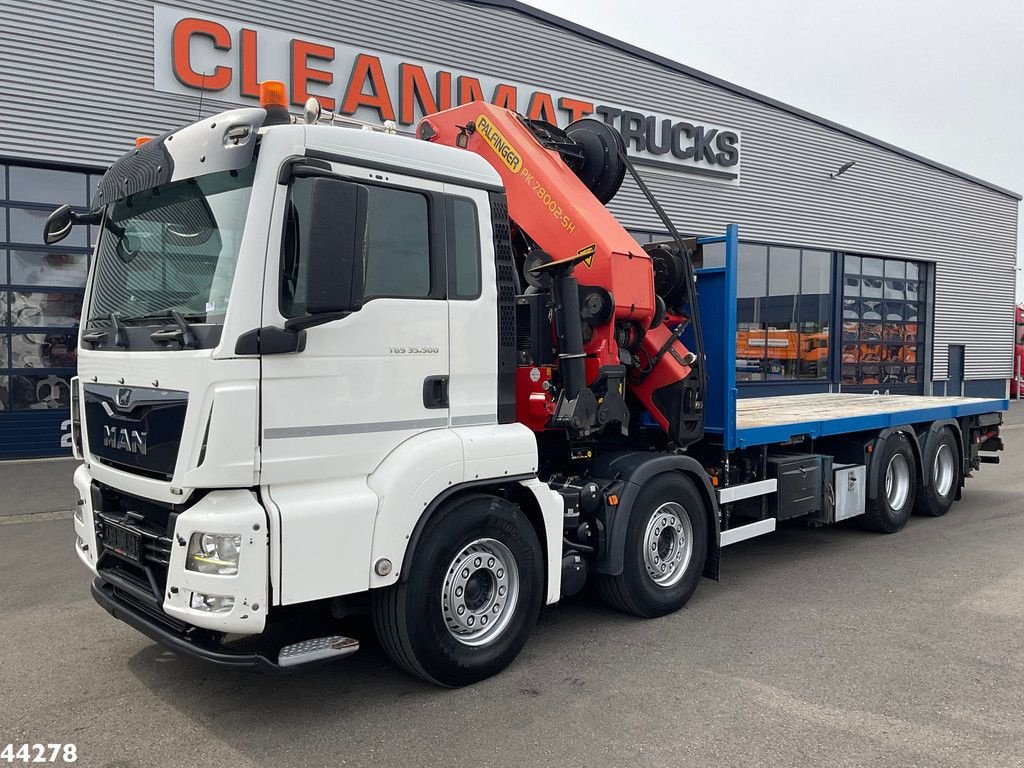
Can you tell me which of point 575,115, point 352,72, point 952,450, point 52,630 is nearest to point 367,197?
point 52,630

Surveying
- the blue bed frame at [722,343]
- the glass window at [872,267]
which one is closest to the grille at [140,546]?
the blue bed frame at [722,343]

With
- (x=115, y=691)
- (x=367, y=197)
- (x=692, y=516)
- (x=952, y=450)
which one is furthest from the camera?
(x=952, y=450)

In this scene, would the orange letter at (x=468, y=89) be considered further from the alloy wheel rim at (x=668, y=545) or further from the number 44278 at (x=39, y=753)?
the number 44278 at (x=39, y=753)

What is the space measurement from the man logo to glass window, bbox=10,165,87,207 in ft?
30.8

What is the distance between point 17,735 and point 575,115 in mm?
14304

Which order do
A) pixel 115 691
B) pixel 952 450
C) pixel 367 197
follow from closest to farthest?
pixel 367 197
pixel 115 691
pixel 952 450

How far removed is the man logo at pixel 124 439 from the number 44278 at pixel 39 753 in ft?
4.48

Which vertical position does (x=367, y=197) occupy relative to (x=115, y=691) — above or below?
above

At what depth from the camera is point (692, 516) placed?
5.68 meters

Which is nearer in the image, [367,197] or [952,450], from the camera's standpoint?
[367,197]

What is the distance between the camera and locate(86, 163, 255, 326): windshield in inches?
146

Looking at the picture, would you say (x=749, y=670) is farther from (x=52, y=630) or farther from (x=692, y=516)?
(x=52, y=630)

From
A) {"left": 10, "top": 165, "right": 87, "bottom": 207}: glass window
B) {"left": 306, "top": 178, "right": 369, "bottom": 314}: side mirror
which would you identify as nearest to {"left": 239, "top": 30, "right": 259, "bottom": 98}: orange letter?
{"left": 10, "top": 165, "right": 87, "bottom": 207}: glass window

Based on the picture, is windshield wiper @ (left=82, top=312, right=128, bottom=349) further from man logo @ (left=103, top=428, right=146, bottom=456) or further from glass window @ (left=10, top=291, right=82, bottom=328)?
glass window @ (left=10, top=291, right=82, bottom=328)
